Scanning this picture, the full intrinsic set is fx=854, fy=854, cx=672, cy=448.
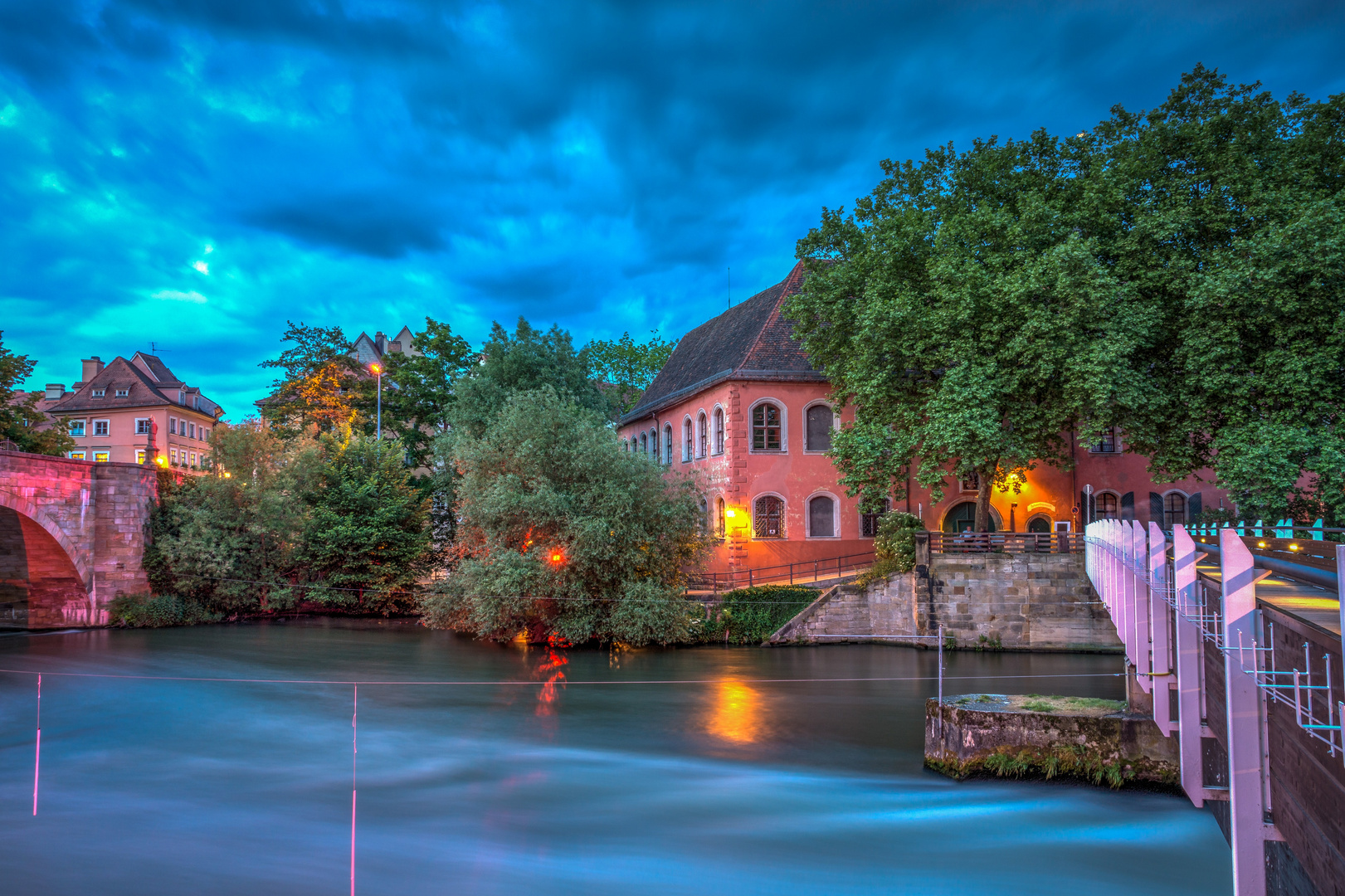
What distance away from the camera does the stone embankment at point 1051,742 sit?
39.8 ft

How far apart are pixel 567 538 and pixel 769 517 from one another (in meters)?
8.60

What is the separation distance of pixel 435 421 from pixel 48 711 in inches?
976

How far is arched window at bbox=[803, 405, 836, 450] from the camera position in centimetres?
3105

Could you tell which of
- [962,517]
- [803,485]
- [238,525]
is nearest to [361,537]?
[238,525]

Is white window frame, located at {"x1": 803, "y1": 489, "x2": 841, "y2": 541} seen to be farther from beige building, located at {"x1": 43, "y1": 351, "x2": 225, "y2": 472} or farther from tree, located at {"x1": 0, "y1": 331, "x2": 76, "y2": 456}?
beige building, located at {"x1": 43, "y1": 351, "x2": 225, "y2": 472}

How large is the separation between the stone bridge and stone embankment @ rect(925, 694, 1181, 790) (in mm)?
27997

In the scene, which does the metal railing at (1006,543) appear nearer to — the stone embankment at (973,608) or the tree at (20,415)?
the stone embankment at (973,608)

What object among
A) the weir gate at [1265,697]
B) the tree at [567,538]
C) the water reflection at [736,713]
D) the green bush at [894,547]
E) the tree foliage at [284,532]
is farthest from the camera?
the tree foliage at [284,532]

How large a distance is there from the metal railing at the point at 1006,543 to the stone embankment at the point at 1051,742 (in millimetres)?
12662

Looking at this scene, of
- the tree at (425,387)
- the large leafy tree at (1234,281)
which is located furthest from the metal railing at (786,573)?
the tree at (425,387)

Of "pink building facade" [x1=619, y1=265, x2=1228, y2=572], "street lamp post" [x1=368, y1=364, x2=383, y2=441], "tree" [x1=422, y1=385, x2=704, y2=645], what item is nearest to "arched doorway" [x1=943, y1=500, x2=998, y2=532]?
"pink building facade" [x1=619, y1=265, x2=1228, y2=572]

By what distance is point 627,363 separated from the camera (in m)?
61.4

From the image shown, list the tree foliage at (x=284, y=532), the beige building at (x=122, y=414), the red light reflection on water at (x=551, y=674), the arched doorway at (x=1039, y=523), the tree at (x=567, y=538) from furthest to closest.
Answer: the beige building at (x=122, y=414), the arched doorway at (x=1039, y=523), the tree foliage at (x=284, y=532), the tree at (x=567, y=538), the red light reflection on water at (x=551, y=674)

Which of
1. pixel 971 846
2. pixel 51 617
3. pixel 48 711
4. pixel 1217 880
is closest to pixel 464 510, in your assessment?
pixel 48 711
